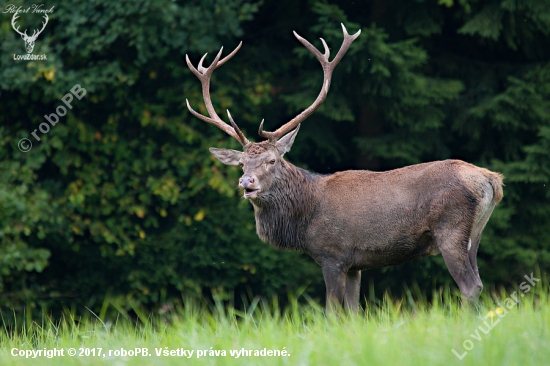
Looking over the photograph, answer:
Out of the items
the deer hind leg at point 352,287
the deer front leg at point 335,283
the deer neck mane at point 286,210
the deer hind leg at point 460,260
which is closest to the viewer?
the deer hind leg at point 460,260

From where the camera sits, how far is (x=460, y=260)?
577 cm

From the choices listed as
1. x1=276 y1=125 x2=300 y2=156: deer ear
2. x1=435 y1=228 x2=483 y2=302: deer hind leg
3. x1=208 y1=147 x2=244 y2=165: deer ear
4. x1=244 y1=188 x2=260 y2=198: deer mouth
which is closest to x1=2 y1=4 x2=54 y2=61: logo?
x1=208 y1=147 x2=244 y2=165: deer ear

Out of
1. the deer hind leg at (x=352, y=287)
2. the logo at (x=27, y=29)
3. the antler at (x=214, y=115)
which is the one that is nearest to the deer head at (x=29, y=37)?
the logo at (x=27, y=29)

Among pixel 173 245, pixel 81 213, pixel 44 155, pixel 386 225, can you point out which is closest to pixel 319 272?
pixel 173 245

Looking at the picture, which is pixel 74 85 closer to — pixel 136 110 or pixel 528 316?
pixel 136 110

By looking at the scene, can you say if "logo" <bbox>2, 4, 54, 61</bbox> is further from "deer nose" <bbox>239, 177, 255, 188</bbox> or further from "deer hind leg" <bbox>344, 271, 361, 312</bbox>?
"deer hind leg" <bbox>344, 271, 361, 312</bbox>

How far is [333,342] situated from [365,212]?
2086mm

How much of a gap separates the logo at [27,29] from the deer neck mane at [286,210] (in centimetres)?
441

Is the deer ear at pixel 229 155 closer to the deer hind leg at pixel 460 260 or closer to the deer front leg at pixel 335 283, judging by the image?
the deer front leg at pixel 335 283

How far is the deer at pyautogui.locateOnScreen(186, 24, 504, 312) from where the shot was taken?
5816mm

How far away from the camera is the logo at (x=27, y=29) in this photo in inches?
379

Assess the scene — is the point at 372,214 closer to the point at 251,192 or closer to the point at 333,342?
the point at 251,192

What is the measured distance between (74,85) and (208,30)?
1.80 m

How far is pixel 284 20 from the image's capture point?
11516 mm
